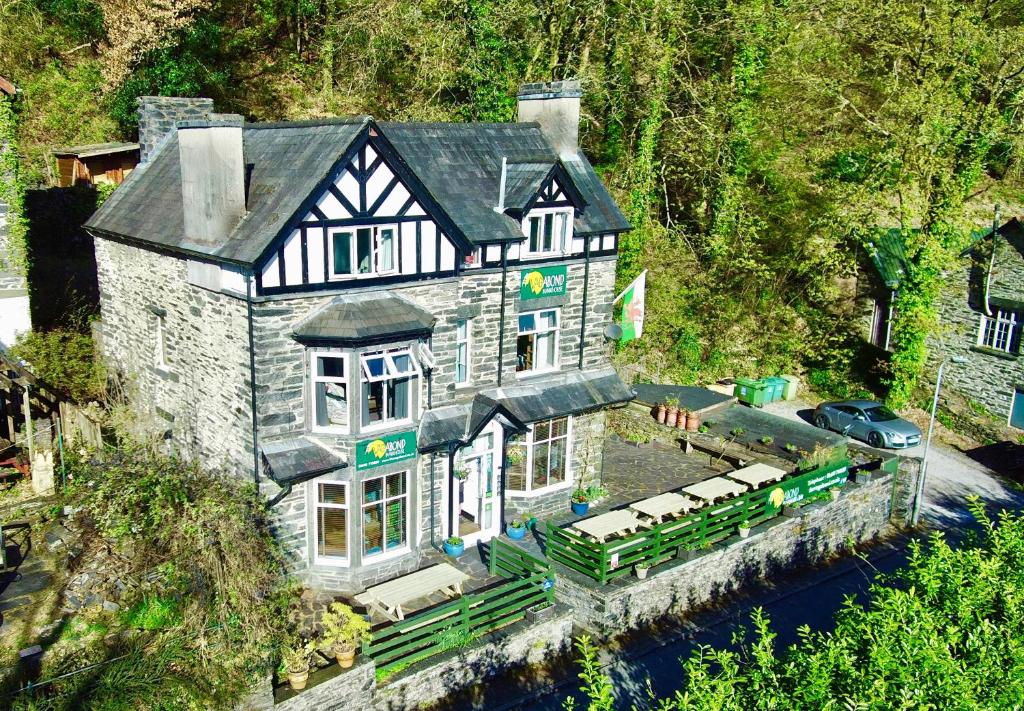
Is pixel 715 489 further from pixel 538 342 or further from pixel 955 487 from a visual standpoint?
pixel 955 487

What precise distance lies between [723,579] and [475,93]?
21107 millimetres

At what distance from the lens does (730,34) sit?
34.5 m

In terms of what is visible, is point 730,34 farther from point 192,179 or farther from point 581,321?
point 192,179

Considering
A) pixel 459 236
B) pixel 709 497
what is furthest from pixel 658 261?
pixel 459 236

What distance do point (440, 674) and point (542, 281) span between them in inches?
358

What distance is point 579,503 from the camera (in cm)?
2161

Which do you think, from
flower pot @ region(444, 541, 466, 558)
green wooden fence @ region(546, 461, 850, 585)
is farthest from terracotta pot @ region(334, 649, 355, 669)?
green wooden fence @ region(546, 461, 850, 585)

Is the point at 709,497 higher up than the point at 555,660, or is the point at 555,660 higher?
the point at 709,497

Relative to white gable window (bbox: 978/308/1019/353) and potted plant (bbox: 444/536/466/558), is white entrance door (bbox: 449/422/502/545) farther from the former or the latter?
white gable window (bbox: 978/308/1019/353)

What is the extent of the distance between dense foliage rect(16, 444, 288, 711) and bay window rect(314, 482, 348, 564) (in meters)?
1.04

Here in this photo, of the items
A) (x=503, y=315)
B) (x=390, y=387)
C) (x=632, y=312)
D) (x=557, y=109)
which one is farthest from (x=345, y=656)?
(x=557, y=109)

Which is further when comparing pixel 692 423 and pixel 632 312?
pixel 692 423

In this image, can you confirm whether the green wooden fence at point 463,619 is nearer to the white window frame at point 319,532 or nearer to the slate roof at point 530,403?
the white window frame at point 319,532

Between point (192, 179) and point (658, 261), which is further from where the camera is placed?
point (658, 261)
